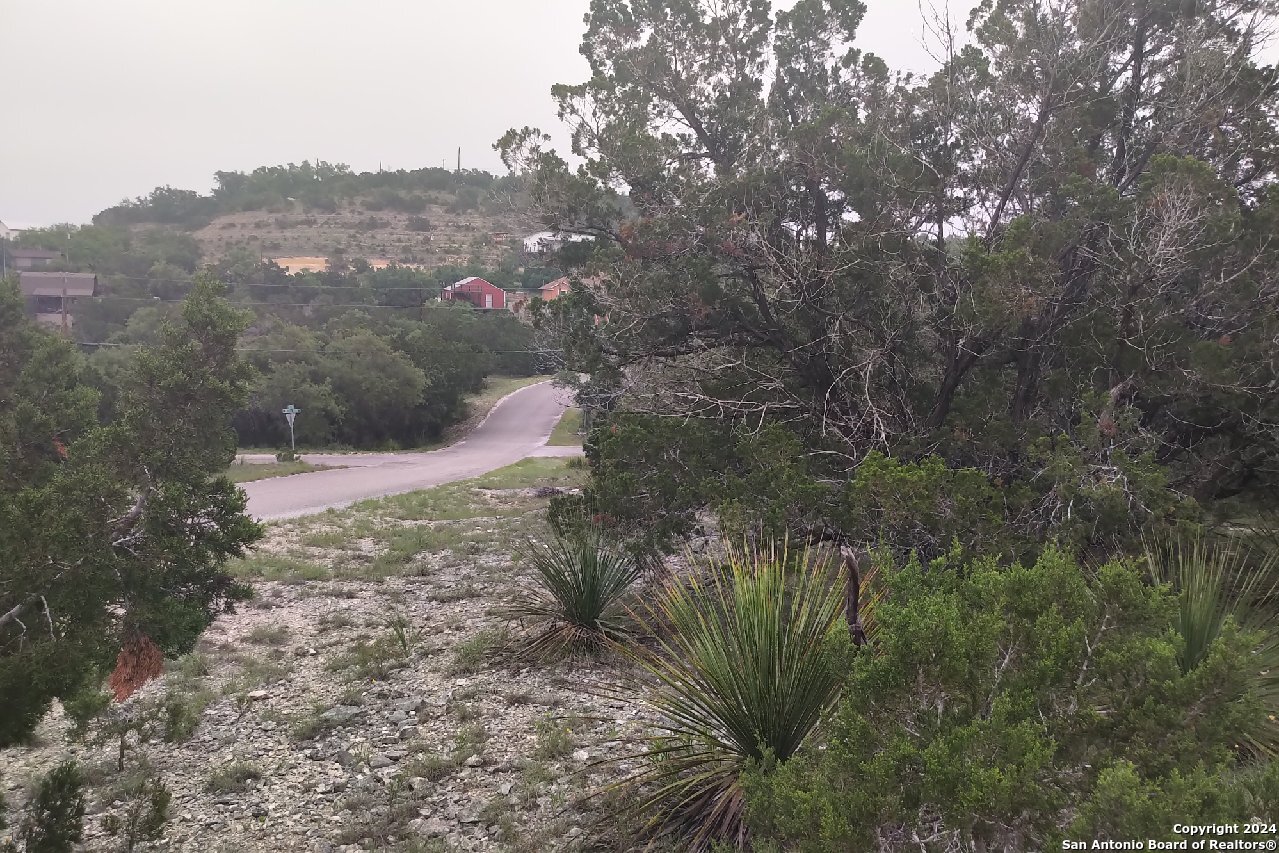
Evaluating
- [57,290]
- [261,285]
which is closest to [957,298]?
[261,285]

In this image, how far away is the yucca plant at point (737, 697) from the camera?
10.9ft

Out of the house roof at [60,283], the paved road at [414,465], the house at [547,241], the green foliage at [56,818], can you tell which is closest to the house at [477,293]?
the paved road at [414,465]

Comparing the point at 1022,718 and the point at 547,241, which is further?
the point at 547,241

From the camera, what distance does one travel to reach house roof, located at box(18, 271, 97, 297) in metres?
41.1

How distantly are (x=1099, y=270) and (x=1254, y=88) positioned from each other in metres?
2.37

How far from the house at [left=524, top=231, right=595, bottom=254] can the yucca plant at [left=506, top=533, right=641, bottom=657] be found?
15.1 ft

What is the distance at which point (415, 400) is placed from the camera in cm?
3569

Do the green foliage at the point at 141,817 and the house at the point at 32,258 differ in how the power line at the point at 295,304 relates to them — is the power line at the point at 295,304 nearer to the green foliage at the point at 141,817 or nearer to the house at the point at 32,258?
the house at the point at 32,258

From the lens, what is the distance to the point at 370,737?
5.42 m

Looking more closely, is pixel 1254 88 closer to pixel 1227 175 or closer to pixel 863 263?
pixel 1227 175

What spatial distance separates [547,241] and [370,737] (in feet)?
24.5

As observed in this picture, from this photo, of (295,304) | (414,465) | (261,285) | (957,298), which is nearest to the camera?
(957,298)

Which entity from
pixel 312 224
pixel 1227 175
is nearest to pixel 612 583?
pixel 1227 175

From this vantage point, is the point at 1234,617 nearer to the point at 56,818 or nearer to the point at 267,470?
the point at 56,818
